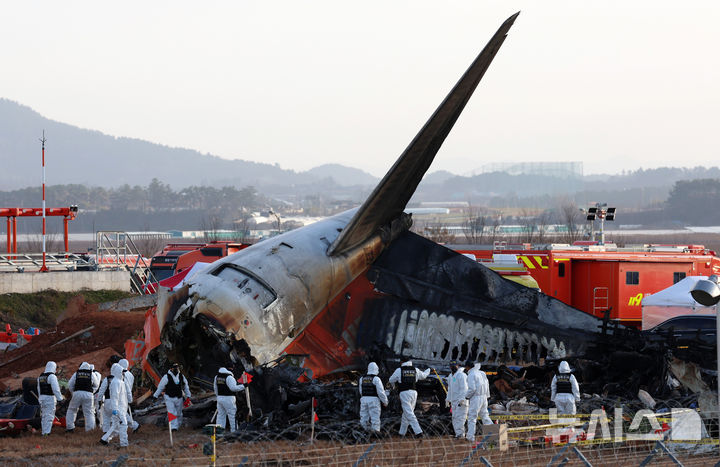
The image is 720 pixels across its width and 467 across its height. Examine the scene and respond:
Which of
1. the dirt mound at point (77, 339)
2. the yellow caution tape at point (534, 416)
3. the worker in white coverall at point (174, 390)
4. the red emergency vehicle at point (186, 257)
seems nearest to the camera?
the yellow caution tape at point (534, 416)

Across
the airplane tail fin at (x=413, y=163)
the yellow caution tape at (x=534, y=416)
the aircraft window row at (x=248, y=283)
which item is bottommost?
the yellow caution tape at (x=534, y=416)

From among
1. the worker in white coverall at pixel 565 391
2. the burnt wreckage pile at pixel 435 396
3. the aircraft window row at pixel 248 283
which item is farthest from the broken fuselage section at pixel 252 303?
the worker in white coverall at pixel 565 391

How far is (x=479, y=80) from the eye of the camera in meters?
20.7

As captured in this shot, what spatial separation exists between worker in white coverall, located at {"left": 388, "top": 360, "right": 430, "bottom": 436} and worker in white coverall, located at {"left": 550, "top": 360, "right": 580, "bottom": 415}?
319cm

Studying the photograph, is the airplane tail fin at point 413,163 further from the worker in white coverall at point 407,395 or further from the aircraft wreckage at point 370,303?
the worker in white coverall at point 407,395

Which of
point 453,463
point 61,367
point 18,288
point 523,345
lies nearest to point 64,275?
point 18,288

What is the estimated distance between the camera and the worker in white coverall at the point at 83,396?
64.4ft

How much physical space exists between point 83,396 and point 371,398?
21.1ft

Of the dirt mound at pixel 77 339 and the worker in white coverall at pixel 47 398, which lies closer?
the worker in white coverall at pixel 47 398

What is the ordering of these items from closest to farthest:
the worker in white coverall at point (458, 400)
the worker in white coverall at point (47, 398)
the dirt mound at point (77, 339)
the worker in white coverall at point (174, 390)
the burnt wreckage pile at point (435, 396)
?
the burnt wreckage pile at point (435, 396) < the worker in white coverall at point (458, 400) < the worker in white coverall at point (174, 390) < the worker in white coverall at point (47, 398) < the dirt mound at point (77, 339)

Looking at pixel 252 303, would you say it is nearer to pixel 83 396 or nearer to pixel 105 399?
pixel 105 399

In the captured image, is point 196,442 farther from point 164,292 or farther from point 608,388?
point 608,388

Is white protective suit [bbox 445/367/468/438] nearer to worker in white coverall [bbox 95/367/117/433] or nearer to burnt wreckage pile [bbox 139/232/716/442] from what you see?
burnt wreckage pile [bbox 139/232/716/442]

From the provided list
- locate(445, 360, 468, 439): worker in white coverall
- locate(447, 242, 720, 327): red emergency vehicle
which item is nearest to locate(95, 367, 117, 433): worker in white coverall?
locate(445, 360, 468, 439): worker in white coverall
